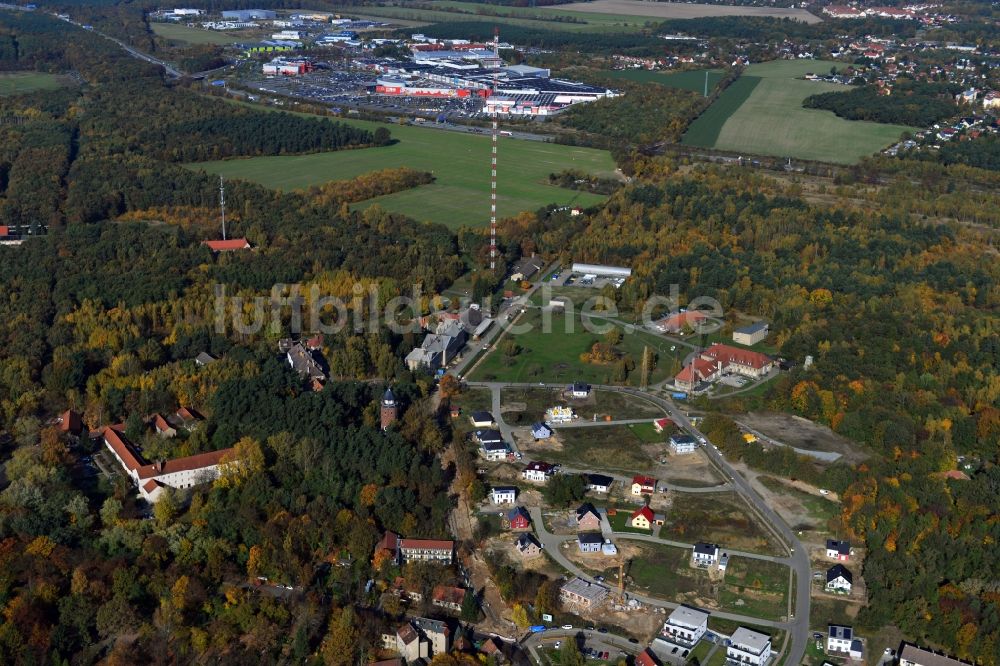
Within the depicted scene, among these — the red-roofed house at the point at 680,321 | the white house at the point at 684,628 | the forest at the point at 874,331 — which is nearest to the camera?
the white house at the point at 684,628

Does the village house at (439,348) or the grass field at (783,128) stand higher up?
the grass field at (783,128)

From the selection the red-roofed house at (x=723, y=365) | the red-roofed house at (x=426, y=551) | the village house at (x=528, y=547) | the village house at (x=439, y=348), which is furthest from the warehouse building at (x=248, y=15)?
the village house at (x=528, y=547)

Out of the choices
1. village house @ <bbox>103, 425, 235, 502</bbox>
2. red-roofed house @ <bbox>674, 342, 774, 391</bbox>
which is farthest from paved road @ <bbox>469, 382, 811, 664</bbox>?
village house @ <bbox>103, 425, 235, 502</bbox>

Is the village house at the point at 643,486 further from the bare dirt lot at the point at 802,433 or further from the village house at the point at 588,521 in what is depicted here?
the bare dirt lot at the point at 802,433

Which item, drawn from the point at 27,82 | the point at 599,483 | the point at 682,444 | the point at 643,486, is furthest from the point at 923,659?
the point at 27,82

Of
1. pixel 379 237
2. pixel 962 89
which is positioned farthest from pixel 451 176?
pixel 962 89

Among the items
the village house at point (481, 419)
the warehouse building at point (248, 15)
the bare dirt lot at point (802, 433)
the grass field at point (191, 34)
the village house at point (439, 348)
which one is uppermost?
the warehouse building at point (248, 15)
